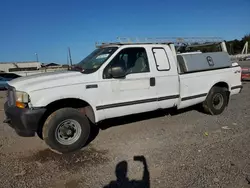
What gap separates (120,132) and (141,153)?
1.31m

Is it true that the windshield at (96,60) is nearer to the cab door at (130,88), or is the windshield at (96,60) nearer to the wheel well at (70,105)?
the cab door at (130,88)

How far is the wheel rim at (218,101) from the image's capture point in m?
6.43

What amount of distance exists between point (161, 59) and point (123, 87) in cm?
122

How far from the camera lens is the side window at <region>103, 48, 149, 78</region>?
4.88 metres

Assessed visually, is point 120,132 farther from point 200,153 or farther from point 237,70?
point 237,70

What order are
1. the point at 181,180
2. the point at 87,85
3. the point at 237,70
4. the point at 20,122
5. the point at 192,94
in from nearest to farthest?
the point at 181,180
the point at 20,122
the point at 87,85
the point at 192,94
the point at 237,70

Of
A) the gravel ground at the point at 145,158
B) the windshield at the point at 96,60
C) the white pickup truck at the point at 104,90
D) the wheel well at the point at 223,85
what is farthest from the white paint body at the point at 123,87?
the gravel ground at the point at 145,158

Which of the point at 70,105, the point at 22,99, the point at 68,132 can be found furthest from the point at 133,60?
the point at 22,99

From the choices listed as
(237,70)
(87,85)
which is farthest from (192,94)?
(87,85)

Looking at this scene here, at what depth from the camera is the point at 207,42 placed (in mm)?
6844

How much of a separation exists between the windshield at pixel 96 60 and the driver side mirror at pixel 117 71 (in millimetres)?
309

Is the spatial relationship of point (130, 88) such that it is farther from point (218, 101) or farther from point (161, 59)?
point (218, 101)

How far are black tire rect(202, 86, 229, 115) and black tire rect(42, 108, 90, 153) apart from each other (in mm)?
3533

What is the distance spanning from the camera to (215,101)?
647 centimetres
